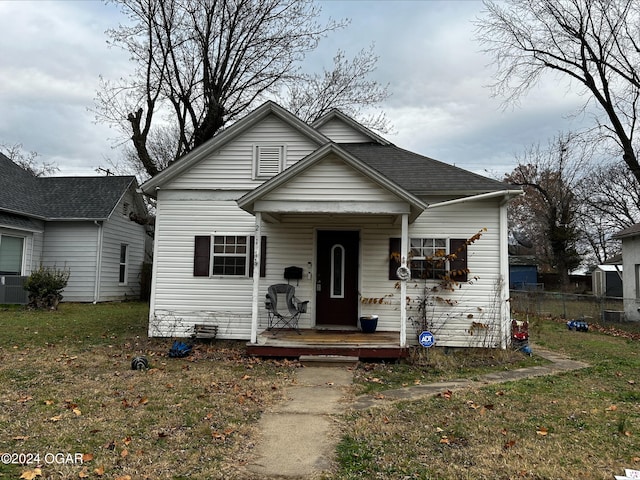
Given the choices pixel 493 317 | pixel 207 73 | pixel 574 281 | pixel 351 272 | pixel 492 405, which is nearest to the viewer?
pixel 492 405

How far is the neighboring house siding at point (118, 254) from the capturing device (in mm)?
18188

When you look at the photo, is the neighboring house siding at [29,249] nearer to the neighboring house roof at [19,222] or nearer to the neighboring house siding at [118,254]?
the neighboring house roof at [19,222]

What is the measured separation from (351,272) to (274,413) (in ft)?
17.3

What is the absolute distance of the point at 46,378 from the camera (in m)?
6.50

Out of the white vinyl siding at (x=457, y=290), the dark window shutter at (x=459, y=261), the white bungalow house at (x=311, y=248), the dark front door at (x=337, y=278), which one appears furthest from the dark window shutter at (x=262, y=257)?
the dark window shutter at (x=459, y=261)

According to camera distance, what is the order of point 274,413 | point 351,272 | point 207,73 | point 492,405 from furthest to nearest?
point 207,73, point 351,272, point 492,405, point 274,413

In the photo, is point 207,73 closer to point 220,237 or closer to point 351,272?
point 220,237

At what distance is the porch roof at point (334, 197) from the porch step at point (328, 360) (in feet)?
8.53

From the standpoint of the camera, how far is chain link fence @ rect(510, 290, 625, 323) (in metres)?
15.9

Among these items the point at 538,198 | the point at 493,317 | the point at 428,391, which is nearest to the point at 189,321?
the point at 428,391

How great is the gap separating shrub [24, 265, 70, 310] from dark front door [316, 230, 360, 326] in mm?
9784

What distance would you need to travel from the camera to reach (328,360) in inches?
315

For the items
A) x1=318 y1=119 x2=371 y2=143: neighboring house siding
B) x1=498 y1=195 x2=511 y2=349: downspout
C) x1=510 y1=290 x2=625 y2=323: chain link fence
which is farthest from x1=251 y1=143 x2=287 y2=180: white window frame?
x1=510 y1=290 x2=625 y2=323: chain link fence

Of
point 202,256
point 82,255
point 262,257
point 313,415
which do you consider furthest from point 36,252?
point 313,415
